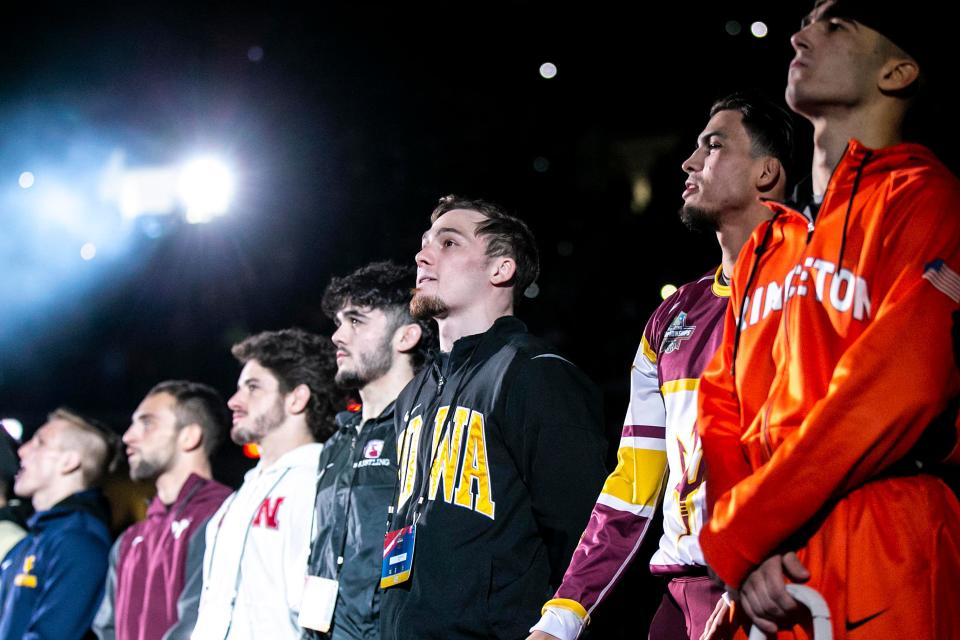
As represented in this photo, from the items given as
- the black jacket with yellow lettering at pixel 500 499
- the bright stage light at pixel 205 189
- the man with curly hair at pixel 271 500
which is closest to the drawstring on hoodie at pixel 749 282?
the black jacket with yellow lettering at pixel 500 499

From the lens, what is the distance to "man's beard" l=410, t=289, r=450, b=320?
290 cm

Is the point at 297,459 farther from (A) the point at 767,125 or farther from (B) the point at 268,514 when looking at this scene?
(A) the point at 767,125

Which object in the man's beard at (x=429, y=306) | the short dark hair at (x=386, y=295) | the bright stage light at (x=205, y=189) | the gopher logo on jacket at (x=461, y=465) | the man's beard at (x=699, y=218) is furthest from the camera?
the bright stage light at (x=205, y=189)

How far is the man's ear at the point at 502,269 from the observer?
296 centimetres

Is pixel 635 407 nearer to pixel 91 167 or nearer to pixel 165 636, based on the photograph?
pixel 165 636

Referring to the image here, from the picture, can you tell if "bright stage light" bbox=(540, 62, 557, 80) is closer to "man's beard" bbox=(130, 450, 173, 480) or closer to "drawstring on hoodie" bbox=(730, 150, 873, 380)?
"man's beard" bbox=(130, 450, 173, 480)

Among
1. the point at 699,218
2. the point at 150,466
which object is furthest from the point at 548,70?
the point at 699,218

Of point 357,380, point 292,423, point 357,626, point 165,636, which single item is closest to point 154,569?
point 165,636

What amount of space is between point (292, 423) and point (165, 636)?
102cm

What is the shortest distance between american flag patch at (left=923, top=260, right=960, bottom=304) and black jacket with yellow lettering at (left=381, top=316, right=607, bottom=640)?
1.18m

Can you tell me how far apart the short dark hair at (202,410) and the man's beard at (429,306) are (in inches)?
98.6

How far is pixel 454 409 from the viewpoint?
8.57ft

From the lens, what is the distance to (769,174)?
7.47ft

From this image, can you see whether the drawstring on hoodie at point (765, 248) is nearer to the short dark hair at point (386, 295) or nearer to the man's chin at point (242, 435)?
the short dark hair at point (386, 295)
